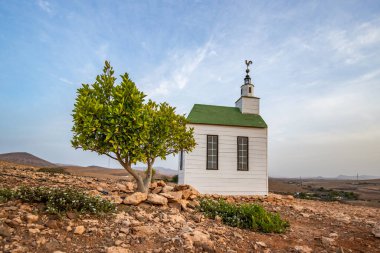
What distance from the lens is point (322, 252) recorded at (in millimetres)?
6805

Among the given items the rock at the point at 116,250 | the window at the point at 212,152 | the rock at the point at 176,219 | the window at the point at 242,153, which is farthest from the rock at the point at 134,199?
the window at the point at 242,153

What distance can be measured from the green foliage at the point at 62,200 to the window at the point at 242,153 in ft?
34.4

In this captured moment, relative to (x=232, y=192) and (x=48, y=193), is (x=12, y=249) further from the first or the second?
(x=232, y=192)

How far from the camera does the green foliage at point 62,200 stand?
277 inches

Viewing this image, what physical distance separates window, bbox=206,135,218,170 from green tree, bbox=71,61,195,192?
19.6ft

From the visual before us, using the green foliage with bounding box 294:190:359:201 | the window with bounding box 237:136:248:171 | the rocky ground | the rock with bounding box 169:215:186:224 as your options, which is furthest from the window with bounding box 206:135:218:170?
the green foliage with bounding box 294:190:359:201

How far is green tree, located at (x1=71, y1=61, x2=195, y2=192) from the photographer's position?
31.0 ft

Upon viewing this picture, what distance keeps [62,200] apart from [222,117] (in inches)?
471

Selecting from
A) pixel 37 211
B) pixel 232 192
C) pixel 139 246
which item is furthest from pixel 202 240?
pixel 232 192

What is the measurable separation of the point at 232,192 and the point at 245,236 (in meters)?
9.09

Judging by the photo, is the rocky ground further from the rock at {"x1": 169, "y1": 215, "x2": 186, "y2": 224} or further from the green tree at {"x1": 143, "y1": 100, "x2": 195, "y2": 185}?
the green tree at {"x1": 143, "y1": 100, "x2": 195, "y2": 185}

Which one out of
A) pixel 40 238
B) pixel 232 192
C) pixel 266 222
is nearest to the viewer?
pixel 40 238

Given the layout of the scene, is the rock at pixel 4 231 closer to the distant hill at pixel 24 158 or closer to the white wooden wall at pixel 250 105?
the white wooden wall at pixel 250 105

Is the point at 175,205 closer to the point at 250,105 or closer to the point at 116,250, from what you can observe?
the point at 116,250
